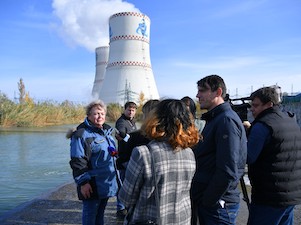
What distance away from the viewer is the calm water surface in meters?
4.80

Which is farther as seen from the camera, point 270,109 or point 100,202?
point 100,202

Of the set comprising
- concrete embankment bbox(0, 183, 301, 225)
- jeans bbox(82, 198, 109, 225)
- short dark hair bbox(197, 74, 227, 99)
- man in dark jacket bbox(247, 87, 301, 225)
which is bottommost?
concrete embankment bbox(0, 183, 301, 225)

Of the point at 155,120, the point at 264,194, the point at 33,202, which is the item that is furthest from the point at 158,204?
the point at 33,202

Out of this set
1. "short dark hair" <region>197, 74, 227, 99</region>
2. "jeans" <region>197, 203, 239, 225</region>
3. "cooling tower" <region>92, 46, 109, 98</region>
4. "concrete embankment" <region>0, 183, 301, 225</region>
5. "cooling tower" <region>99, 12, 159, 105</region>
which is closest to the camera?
"jeans" <region>197, 203, 239, 225</region>

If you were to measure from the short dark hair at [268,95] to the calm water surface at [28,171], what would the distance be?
3.59 m

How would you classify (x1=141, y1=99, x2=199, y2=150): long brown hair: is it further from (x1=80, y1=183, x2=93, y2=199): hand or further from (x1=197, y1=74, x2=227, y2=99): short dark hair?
(x1=80, y1=183, x2=93, y2=199): hand

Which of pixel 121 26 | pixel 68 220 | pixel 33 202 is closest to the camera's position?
pixel 68 220

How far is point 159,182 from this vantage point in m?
1.51

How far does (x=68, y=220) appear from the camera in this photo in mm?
3410

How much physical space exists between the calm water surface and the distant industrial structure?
22.6m

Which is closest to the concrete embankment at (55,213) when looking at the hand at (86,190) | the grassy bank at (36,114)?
the hand at (86,190)

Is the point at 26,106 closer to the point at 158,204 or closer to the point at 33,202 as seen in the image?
the point at 33,202

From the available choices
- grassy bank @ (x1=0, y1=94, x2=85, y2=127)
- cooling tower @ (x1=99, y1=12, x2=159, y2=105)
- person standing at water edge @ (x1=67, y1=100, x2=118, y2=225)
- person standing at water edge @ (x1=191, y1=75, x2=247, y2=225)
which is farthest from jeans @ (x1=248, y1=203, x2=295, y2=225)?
cooling tower @ (x1=99, y1=12, x2=159, y2=105)

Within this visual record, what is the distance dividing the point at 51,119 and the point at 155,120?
68.7ft
